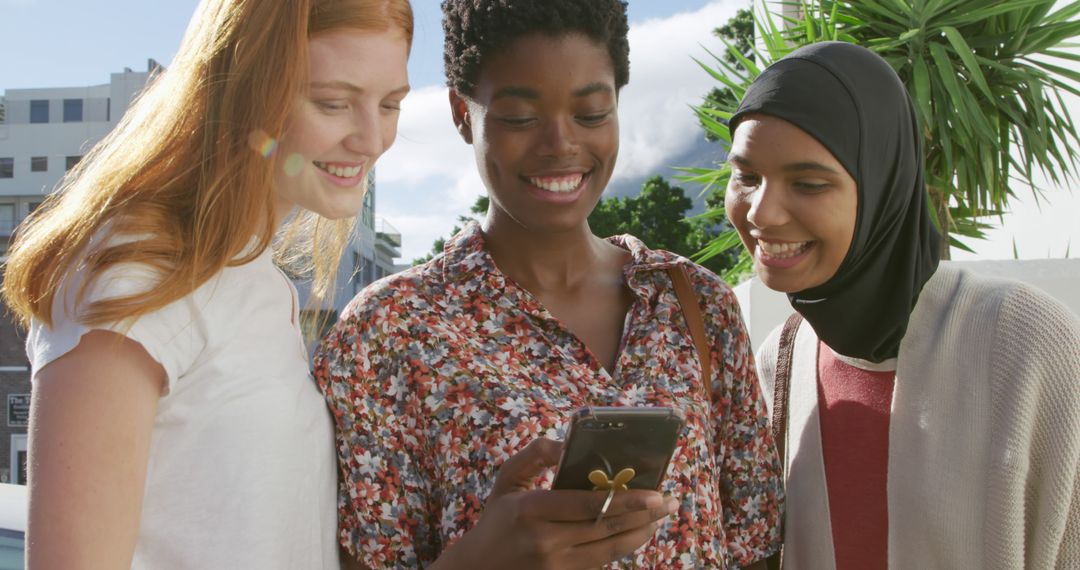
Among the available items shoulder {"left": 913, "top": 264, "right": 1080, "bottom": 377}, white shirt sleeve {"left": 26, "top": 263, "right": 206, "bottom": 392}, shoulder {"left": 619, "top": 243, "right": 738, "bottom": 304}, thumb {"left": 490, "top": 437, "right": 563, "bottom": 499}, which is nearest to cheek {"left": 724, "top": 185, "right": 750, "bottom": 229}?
shoulder {"left": 619, "top": 243, "right": 738, "bottom": 304}

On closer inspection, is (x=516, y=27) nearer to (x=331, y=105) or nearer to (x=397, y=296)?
(x=331, y=105)

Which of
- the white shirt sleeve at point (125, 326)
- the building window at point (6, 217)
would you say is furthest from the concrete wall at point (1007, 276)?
the building window at point (6, 217)

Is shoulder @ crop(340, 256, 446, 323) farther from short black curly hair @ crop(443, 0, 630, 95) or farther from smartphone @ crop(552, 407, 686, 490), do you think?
smartphone @ crop(552, 407, 686, 490)

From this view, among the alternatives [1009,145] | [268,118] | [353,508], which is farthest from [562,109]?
[1009,145]

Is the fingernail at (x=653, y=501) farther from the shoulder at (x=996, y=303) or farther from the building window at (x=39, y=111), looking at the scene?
the building window at (x=39, y=111)

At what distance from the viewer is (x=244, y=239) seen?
182cm

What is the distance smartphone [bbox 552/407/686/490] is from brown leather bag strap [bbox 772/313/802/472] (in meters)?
1.03

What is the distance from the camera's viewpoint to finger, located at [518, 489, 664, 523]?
1699mm

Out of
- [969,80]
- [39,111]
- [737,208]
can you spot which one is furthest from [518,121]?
[39,111]

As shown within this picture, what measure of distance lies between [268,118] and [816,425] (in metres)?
1.49

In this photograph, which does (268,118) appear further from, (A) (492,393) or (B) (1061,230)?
(B) (1061,230)

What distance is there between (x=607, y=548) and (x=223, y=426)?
68cm

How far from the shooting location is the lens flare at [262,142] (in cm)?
184

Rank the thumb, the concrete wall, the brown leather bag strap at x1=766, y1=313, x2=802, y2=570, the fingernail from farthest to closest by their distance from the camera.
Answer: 1. the concrete wall
2. the brown leather bag strap at x1=766, y1=313, x2=802, y2=570
3. the thumb
4. the fingernail
